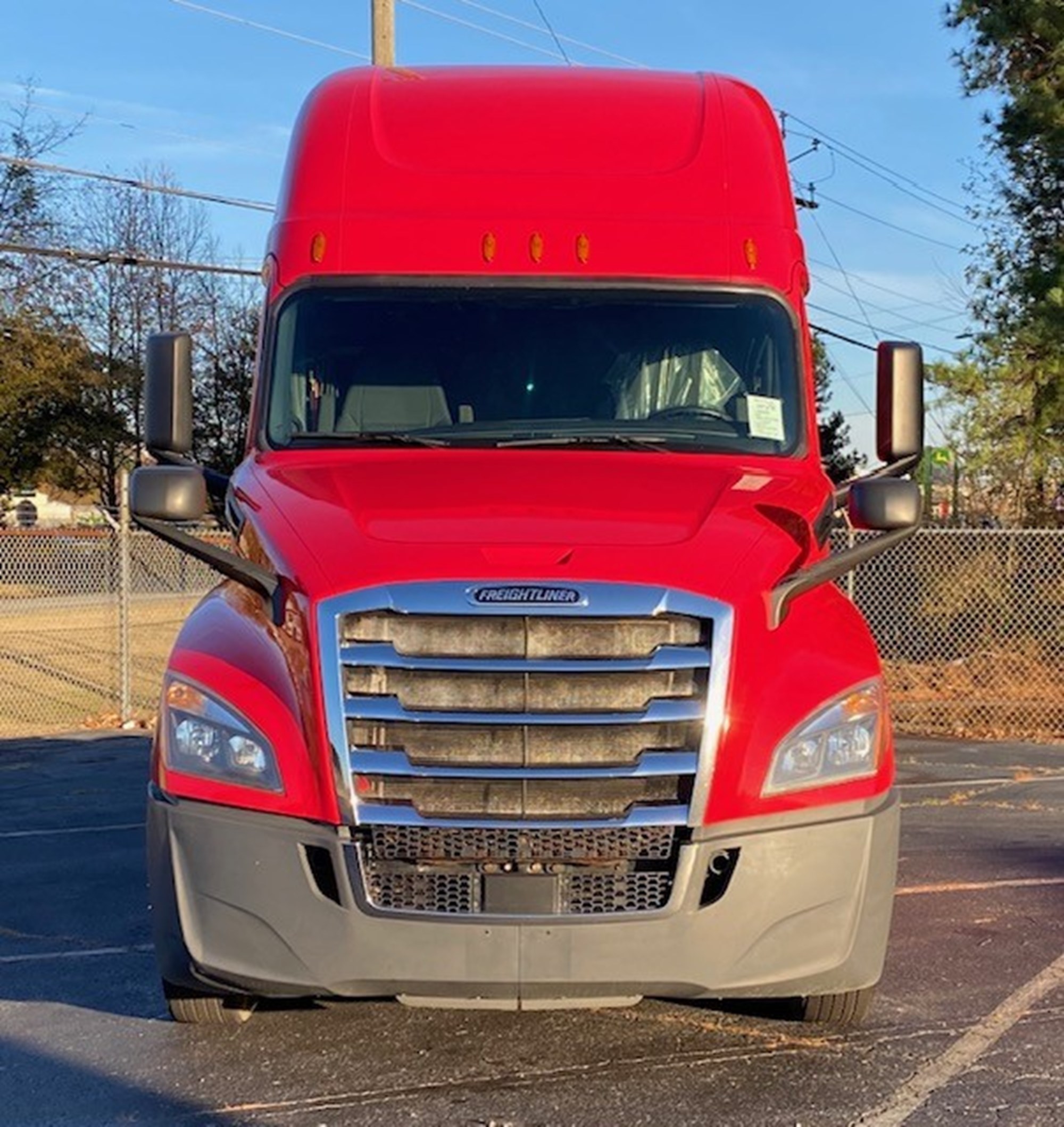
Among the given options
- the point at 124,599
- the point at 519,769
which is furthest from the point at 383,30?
the point at 519,769

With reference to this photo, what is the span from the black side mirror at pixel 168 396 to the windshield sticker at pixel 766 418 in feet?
6.87

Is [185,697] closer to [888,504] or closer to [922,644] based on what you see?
[888,504]

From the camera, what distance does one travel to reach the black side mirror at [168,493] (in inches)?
192

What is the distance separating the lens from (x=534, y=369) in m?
5.50

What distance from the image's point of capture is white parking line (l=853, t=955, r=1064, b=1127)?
162 inches

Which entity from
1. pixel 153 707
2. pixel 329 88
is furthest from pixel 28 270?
pixel 329 88

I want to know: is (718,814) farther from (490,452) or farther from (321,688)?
(490,452)

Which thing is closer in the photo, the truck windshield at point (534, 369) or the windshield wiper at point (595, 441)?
→ the windshield wiper at point (595, 441)

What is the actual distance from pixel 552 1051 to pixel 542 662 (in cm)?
145

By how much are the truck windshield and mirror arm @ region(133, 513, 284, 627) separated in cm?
86

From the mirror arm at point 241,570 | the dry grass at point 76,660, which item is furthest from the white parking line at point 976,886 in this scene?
the dry grass at point 76,660

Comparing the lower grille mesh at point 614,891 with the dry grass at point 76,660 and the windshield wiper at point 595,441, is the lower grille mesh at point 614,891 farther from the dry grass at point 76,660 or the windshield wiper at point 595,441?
the dry grass at point 76,660

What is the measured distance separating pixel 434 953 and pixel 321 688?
794 mm

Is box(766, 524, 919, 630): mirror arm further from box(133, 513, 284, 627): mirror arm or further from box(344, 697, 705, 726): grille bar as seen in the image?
box(133, 513, 284, 627): mirror arm
